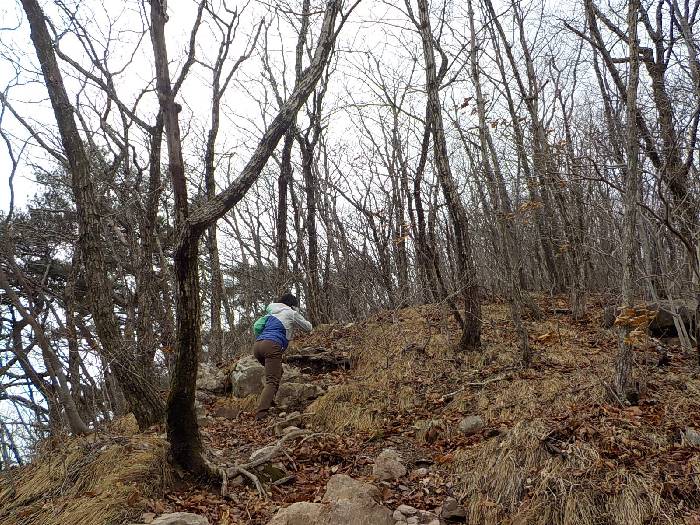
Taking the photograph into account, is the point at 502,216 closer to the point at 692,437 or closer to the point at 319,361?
the point at 319,361

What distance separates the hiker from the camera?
21.6 ft

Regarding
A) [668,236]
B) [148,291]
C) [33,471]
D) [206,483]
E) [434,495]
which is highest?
[148,291]

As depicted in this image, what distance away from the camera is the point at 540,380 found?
5.87 metres

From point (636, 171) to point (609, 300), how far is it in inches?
190

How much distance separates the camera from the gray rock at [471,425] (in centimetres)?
505

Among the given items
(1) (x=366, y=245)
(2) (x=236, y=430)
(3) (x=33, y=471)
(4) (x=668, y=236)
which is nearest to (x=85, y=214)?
(3) (x=33, y=471)

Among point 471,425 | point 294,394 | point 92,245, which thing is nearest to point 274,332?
point 294,394

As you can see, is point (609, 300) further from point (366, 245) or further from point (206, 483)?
point (206, 483)

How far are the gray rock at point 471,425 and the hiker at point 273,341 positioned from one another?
2664 mm

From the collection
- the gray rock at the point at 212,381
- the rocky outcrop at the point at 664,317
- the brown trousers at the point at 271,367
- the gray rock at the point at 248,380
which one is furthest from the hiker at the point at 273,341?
the rocky outcrop at the point at 664,317

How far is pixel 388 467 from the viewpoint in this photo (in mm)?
4496

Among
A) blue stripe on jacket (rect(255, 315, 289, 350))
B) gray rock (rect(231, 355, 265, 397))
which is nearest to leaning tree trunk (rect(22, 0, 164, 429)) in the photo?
blue stripe on jacket (rect(255, 315, 289, 350))

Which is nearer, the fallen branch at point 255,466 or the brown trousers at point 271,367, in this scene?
the fallen branch at point 255,466

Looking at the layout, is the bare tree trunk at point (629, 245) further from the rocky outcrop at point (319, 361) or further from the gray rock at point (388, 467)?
the rocky outcrop at point (319, 361)
